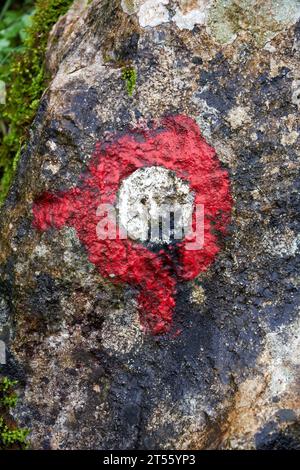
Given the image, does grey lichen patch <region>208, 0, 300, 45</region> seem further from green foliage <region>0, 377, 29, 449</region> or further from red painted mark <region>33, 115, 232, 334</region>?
green foliage <region>0, 377, 29, 449</region>

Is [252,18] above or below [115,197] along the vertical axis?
above

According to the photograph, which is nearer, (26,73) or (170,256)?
(170,256)

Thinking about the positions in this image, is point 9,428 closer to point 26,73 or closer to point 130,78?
point 130,78

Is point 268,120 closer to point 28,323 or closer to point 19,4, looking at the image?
point 28,323

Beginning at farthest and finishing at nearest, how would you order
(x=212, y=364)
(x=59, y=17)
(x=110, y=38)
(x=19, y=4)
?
(x=19, y=4), (x=59, y=17), (x=110, y=38), (x=212, y=364)

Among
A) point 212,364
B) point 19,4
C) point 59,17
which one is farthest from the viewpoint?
point 19,4

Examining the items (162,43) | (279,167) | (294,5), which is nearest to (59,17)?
Answer: (162,43)

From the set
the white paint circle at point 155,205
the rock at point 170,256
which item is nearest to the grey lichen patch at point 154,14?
the rock at point 170,256

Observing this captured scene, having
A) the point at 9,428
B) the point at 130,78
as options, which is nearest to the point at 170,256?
the point at 130,78
